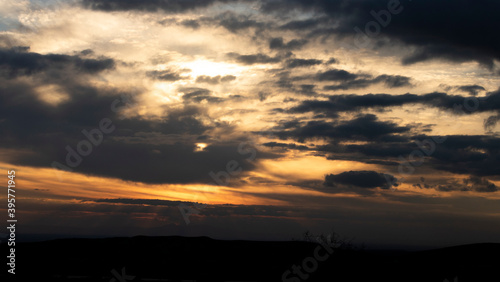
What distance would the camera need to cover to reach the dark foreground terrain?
23.3 meters

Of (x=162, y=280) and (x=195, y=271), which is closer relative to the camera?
(x=162, y=280)

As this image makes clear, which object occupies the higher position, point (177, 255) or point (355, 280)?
point (177, 255)

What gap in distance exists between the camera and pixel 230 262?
2828 centimetres

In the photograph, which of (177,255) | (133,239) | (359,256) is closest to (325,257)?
(359,256)

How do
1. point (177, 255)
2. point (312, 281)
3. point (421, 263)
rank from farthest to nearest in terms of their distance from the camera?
point (177, 255), point (421, 263), point (312, 281)

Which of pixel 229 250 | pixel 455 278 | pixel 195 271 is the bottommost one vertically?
pixel 455 278

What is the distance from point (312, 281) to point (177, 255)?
35.2ft

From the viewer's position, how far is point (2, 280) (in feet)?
68.1

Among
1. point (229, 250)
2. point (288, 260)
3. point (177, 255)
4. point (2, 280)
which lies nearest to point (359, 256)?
point (288, 260)

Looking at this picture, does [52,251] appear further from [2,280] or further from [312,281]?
[312,281]

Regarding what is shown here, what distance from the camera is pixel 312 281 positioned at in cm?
2297

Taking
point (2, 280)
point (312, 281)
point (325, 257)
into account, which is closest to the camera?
point (2, 280)

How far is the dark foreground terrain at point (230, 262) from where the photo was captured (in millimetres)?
23328

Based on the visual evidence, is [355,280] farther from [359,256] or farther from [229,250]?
[229,250]
